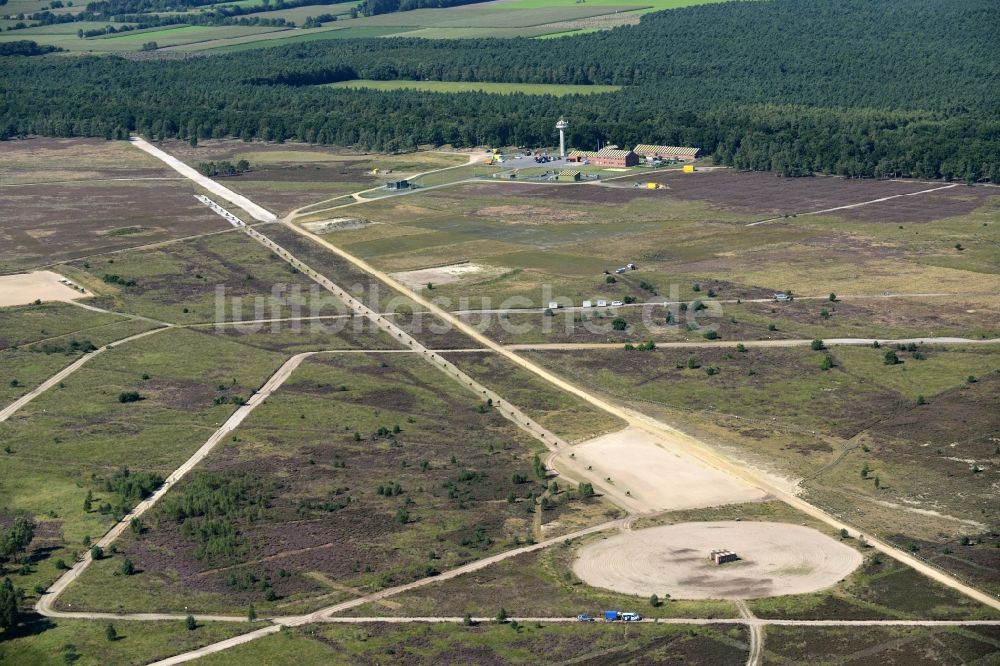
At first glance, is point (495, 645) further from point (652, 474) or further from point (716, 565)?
point (652, 474)

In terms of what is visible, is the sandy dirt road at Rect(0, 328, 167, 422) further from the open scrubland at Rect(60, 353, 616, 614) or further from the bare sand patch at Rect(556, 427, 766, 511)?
the bare sand patch at Rect(556, 427, 766, 511)

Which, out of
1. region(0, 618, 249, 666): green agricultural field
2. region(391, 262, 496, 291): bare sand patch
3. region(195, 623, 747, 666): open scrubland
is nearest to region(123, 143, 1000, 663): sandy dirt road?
region(391, 262, 496, 291): bare sand patch

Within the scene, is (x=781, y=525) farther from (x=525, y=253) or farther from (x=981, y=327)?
(x=525, y=253)

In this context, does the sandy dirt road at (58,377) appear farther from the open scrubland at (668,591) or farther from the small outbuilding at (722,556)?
the small outbuilding at (722,556)

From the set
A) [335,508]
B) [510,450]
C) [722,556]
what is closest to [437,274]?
[510,450]

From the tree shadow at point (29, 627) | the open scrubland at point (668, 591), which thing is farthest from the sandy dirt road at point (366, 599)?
the tree shadow at point (29, 627)
